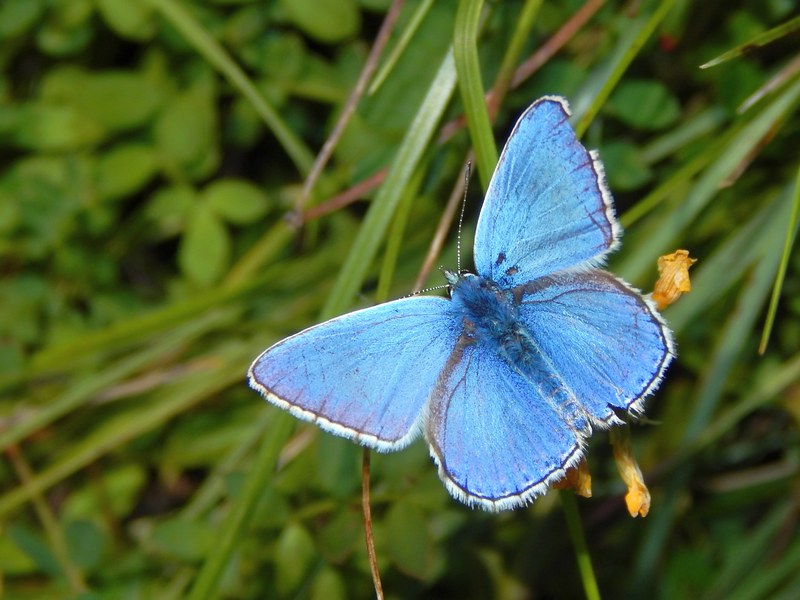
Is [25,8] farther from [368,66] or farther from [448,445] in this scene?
[448,445]

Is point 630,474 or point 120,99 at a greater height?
point 120,99

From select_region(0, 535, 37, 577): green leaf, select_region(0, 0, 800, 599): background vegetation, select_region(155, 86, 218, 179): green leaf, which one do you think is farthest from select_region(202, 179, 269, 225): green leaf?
select_region(0, 535, 37, 577): green leaf

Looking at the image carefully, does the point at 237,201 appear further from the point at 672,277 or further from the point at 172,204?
the point at 672,277

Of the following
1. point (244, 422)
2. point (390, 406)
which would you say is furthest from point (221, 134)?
point (390, 406)

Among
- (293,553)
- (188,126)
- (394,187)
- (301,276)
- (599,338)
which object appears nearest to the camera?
(599,338)

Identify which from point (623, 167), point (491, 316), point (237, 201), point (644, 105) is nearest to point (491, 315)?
point (491, 316)

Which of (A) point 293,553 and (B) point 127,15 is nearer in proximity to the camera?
(A) point 293,553

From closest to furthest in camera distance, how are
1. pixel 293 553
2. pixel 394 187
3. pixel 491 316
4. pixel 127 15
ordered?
pixel 491 316, pixel 394 187, pixel 293 553, pixel 127 15

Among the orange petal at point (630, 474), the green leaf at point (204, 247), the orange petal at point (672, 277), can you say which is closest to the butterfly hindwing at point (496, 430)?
the orange petal at point (630, 474)
